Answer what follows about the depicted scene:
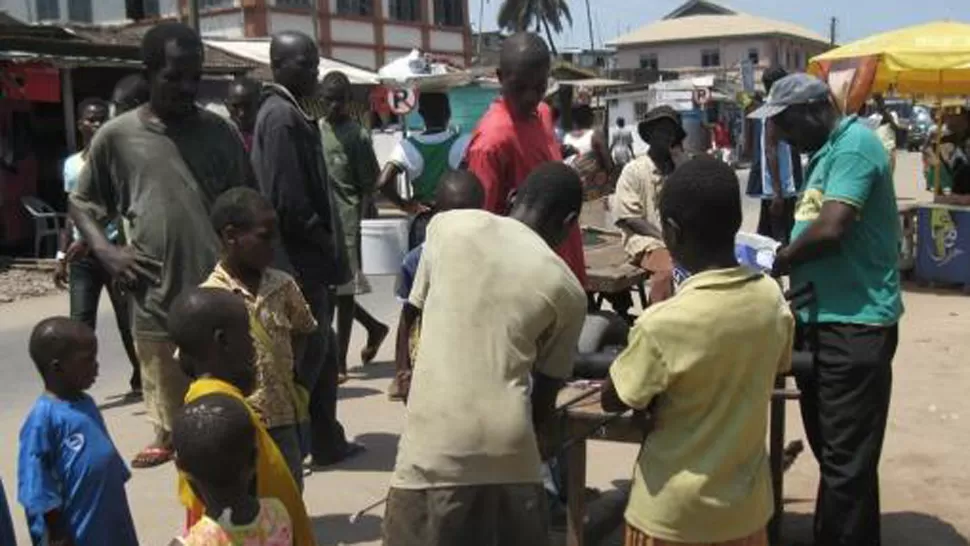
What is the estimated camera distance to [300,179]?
191 inches

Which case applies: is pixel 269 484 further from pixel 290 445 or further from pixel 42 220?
pixel 42 220

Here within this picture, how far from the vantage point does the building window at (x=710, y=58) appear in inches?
2781

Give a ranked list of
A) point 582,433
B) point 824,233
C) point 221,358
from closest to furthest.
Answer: point 221,358 < point 582,433 < point 824,233

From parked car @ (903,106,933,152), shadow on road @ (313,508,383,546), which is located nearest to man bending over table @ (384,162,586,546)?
shadow on road @ (313,508,383,546)

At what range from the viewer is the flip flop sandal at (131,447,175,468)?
221 inches

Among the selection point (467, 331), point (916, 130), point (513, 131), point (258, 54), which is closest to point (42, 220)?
point (258, 54)

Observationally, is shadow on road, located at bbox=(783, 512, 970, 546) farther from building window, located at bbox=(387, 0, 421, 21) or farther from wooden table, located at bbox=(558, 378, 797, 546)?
building window, located at bbox=(387, 0, 421, 21)

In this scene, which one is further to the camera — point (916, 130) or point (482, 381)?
point (916, 130)

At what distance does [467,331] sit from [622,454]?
10.7ft

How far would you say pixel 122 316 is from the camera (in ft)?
24.0

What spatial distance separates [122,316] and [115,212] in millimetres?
3416

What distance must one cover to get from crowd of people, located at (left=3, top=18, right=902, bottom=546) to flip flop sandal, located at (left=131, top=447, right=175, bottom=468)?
2.84ft

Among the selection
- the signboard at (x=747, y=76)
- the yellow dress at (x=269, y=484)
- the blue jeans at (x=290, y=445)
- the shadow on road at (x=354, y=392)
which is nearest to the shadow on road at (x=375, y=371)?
the shadow on road at (x=354, y=392)

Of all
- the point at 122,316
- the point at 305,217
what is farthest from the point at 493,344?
the point at 122,316
